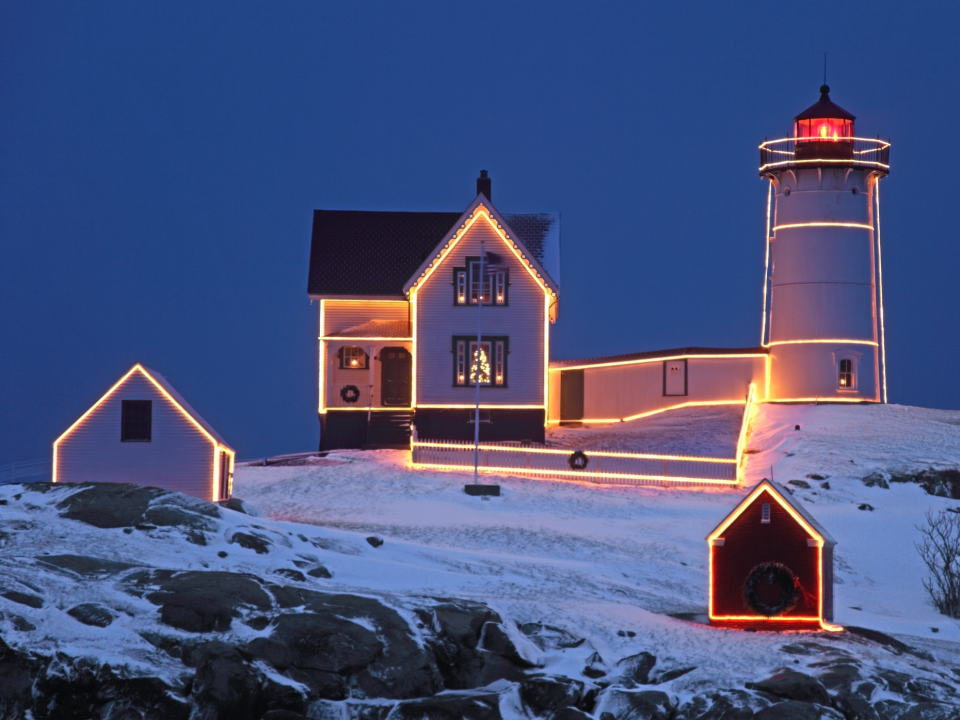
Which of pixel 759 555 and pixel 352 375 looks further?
pixel 352 375

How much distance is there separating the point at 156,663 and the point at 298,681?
2571mm

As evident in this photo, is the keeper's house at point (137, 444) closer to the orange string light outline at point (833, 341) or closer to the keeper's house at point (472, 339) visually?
the keeper's house at point (472, 339)

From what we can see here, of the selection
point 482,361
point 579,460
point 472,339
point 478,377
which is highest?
point 472,339

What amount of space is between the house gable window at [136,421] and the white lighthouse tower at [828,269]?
93.7ft

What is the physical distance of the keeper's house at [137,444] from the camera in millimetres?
37781

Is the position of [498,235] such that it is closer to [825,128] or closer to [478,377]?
[478,377]

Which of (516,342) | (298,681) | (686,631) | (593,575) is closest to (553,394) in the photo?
(516,342)

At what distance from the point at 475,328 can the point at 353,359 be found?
6.29 meters

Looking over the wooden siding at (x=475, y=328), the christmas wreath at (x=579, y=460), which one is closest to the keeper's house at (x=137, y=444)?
the christmas wreath at (x=579, y=460)

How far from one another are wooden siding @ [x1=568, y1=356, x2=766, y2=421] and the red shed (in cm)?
2660

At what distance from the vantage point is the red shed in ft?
100

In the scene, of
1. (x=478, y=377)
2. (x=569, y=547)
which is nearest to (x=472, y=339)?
(x=478, y=377)

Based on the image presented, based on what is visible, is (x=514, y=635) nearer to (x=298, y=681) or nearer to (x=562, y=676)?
(x=562, y=676)

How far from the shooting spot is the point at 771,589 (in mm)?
30781
